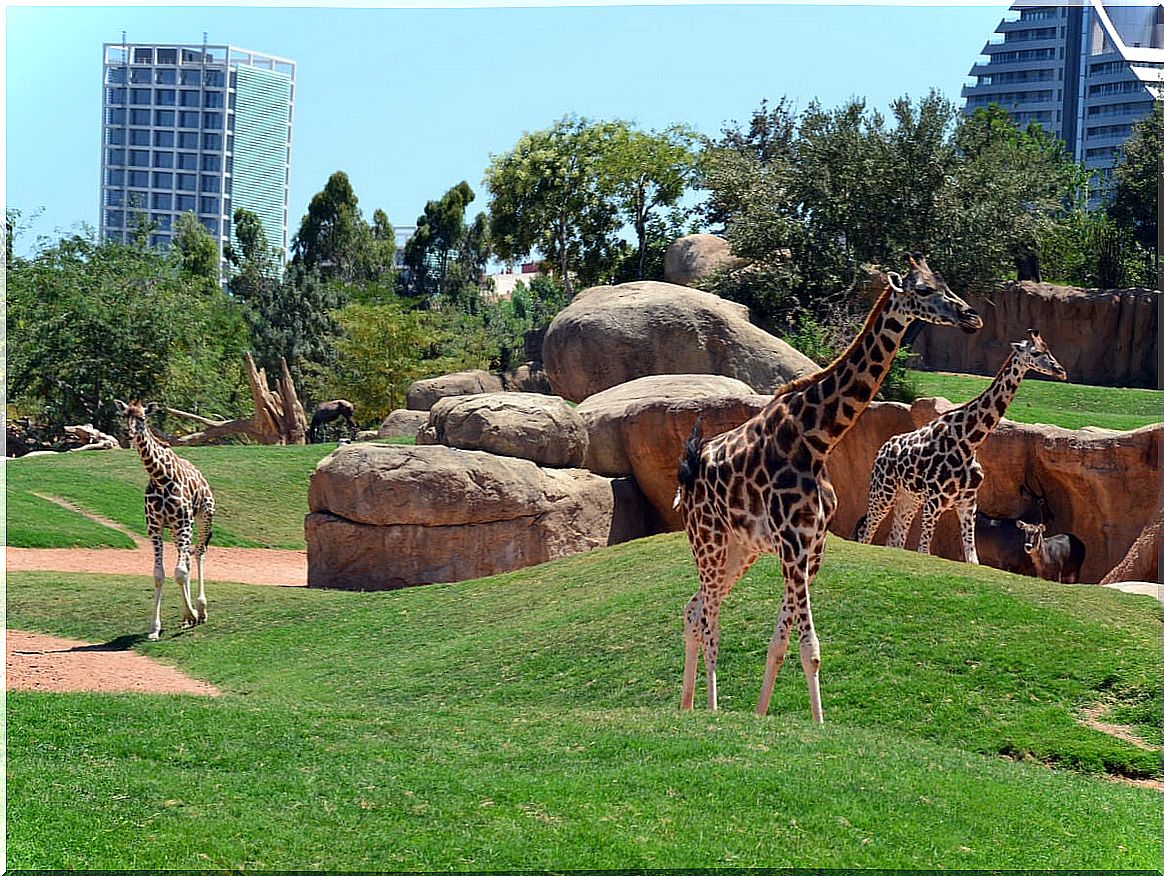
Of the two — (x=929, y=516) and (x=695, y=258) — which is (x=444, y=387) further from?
(x=929, y=516)

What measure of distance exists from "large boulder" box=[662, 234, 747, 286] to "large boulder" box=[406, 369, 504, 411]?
20.7 feet

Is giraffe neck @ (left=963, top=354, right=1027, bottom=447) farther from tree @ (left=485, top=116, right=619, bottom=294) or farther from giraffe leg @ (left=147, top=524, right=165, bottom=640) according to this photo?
tree @ (left=485, top=116, right=619, bottom=294)

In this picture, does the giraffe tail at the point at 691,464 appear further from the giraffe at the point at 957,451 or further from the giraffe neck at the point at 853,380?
the giraffe at the point at 957,451

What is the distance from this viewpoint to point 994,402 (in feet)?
50.1

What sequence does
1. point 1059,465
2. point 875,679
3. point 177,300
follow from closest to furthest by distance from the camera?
point 875,679 < point 1059,465 < point 177,300

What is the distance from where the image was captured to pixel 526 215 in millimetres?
44969

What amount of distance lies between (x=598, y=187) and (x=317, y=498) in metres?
28.5

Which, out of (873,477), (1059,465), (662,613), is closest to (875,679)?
(662,613)

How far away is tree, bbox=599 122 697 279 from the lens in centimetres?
4403

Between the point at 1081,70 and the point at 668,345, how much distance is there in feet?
57.7

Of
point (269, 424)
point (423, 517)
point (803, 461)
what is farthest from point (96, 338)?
point (803, 461)

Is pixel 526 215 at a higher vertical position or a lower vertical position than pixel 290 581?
higher

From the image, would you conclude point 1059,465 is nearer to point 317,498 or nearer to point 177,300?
point 317,498

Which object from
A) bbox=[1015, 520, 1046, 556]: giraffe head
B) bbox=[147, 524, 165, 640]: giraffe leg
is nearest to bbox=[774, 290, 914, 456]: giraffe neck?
bbox=[1015, 520, 1046, 556]: giraffe head
